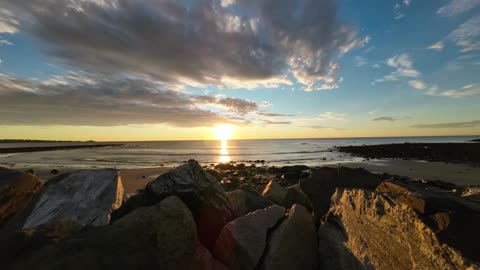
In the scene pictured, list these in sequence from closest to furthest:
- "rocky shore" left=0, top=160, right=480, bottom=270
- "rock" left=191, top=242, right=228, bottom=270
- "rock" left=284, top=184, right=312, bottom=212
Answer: "rocky shore" left=0, top=160, right=480, bottom=270, "rock" left=191, top=242, right=228, bottom=270, "rock" left=284, top=184, right=312, bottom=212

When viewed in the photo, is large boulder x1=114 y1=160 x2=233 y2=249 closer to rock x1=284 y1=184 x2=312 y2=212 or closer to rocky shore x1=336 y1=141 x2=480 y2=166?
rock x1=284 y1=184 x2=312 y2=212

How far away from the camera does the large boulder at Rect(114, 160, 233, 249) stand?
4422 millimetres

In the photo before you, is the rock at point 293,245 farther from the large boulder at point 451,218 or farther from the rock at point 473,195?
the rock at point 473,195

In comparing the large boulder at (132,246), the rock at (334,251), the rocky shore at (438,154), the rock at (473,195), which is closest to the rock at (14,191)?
the large boulder at (132,246)

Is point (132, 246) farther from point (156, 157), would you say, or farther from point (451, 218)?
point (156, 157)

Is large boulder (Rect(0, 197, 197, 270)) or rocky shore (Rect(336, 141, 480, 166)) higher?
large boulder (Rect(0, 197, 197, 270))

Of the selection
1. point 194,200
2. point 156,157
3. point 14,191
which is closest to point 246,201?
point 194,200

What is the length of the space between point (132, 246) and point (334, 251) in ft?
9.67

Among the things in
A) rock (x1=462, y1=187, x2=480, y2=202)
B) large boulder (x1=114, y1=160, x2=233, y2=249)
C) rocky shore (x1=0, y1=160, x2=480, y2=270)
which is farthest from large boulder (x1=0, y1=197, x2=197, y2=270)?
rock (x1=462, y1=187, x2=480, y2=202)

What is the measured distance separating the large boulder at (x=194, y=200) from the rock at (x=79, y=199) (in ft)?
2.88

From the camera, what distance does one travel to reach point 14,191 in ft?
18.2

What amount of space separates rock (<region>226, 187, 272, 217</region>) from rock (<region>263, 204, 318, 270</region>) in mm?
1642

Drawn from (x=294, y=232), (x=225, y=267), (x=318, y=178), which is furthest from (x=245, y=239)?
(x=318, y=178)

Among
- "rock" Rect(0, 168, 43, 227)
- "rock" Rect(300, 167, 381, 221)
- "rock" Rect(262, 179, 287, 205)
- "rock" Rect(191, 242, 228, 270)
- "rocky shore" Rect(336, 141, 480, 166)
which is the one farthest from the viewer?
"rocky shore" Rect(336, 141, 480, 166)
